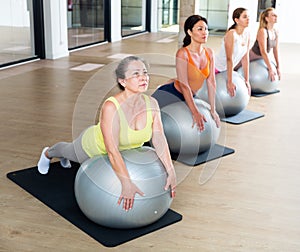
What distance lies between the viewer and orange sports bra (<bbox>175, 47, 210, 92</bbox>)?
10.9 feet

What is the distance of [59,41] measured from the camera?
7637 mm

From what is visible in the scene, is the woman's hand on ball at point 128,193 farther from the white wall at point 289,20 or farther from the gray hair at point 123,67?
the white wall at point 289,20

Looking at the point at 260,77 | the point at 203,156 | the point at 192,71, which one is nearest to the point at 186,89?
the point at 192,71

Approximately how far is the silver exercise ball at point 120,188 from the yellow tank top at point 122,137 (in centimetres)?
5

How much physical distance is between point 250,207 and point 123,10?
28.3 feet

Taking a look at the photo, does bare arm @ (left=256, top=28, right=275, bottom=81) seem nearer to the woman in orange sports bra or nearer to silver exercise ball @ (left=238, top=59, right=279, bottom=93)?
silver exercise ball @ (left=238, top=59, right=279, bottom=93)

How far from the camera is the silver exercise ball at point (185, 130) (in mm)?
3207

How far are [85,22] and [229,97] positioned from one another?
211 inches

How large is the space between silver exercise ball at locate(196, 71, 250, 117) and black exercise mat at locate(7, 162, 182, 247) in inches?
64.3

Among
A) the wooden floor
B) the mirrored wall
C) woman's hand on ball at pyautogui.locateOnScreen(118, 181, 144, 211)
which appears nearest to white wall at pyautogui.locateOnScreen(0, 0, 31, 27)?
the mirrored wall

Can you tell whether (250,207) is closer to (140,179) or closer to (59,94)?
(140,179)

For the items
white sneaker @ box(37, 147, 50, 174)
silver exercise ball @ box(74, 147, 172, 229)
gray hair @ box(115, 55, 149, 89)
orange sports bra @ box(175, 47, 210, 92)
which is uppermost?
gray hair @ box(115, 55, 149, 89)

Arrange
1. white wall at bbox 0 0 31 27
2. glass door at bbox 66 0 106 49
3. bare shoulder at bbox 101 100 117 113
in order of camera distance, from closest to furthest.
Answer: bare shoulder at bbox 101 100 117 113 < white wall at bbox 0 0 31 27 < glass door at bbox 66 0 106 49

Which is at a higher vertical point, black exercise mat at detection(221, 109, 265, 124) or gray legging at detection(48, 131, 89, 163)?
gray legging at detection(48, 131, 89, 163)
